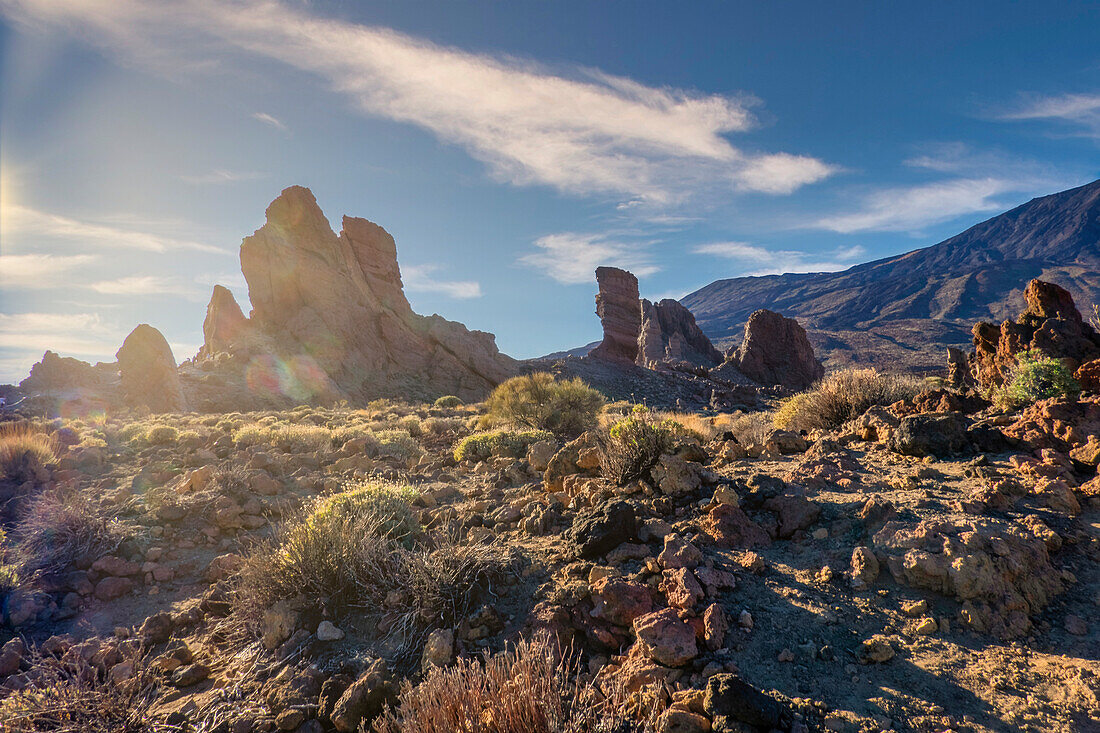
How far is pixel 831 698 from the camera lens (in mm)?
2426

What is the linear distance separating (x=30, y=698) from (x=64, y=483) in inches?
250

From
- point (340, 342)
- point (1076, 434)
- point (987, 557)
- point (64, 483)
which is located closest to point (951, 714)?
point (987, 557)

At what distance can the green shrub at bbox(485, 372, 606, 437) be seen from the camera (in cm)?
1350

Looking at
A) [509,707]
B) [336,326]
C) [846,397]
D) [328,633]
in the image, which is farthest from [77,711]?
[336,326]

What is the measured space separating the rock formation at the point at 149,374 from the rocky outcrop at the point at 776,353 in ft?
143

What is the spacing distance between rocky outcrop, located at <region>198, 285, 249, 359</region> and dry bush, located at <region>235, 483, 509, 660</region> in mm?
39989

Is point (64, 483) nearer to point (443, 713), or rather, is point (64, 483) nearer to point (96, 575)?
point (96, 575)

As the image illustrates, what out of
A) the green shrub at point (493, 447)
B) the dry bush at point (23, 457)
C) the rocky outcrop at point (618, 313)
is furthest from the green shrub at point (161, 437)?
the rocky outcrop at point (618, 313)

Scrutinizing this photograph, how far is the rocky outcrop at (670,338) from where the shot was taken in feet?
189

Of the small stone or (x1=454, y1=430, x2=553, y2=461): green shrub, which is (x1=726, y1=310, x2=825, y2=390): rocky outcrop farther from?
the small stone

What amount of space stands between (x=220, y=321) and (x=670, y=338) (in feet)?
147

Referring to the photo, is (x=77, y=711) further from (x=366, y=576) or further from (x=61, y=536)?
(x=61, y=536)

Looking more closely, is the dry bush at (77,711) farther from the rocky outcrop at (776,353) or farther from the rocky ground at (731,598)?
the rocky outcrop at (776,353)

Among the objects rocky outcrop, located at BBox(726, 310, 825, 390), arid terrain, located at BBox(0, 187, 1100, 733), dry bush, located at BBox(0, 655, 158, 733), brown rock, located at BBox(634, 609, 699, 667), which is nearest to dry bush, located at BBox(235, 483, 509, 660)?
arid terrain, located at BBox(0, 187, 1100, 733)
